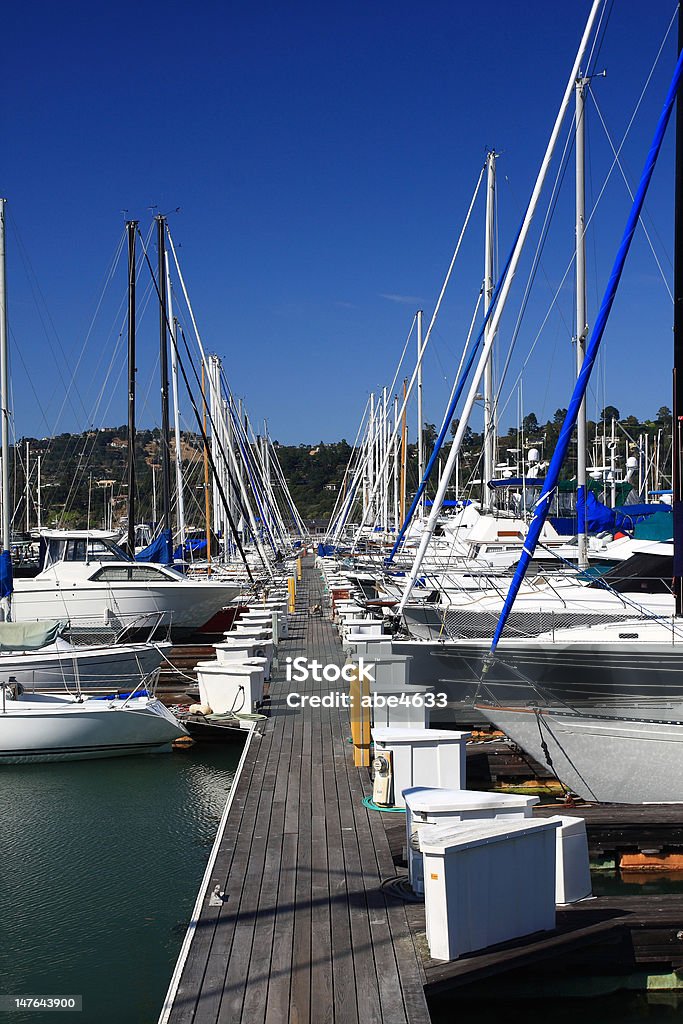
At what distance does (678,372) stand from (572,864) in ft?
26.1

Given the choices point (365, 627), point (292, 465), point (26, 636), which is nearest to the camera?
point (26, 636)

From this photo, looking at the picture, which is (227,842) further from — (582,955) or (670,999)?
(670,999)

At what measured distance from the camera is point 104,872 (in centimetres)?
1089

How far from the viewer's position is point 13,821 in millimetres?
12625

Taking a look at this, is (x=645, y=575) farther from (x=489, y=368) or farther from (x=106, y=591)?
(x=106, y=591)

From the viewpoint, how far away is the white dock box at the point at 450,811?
7.64m

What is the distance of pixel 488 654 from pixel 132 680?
6.99m

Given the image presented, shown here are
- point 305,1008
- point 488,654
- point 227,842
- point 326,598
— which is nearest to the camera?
point 305,1008

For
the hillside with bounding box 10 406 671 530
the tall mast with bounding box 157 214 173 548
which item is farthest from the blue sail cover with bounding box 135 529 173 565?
the hillside with bounding box 10 406 671 530

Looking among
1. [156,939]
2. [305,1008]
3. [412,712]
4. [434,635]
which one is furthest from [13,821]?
[305,1008]

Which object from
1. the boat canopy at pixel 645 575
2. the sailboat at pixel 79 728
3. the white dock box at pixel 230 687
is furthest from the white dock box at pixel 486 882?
the boat canopy at pixel 645 575

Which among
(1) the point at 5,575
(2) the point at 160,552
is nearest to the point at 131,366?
(2) the point at 160,552

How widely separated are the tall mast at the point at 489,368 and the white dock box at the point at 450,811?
678 inches

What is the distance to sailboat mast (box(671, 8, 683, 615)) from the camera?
13219 millimetres
